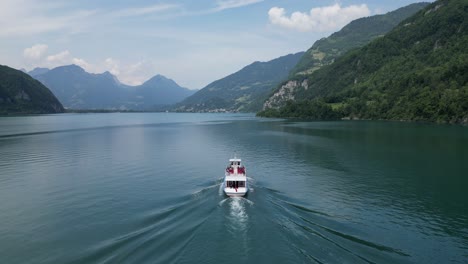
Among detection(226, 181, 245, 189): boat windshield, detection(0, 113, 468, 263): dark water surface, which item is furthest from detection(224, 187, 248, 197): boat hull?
detection(0, 113, 468, 263): dark water surface

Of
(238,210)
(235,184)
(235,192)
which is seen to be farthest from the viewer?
(235,184)

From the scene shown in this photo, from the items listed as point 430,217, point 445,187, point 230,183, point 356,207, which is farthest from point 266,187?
point 445,187

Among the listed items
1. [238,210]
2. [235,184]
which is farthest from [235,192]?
[238,210]

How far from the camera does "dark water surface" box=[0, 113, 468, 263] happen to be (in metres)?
33.4

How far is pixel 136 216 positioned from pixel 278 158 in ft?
183

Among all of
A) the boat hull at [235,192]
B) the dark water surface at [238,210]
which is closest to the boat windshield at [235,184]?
the boat hull at [235,192]

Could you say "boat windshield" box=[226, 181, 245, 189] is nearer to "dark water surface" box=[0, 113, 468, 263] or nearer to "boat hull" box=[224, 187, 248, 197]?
"boat hull" box=[224, 187, 248, 197]

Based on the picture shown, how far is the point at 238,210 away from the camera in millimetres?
45656

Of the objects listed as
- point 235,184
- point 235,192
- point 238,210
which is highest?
point 235,184

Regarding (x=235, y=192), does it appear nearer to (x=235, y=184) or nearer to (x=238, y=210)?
(x=235, y=184)

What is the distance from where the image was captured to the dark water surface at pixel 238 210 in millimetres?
33438

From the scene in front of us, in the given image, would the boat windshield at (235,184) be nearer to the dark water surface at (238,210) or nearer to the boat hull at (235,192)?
the boat hull at (235,192)

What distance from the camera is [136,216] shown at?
148 ft

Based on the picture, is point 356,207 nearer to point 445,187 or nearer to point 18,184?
point 445,187
